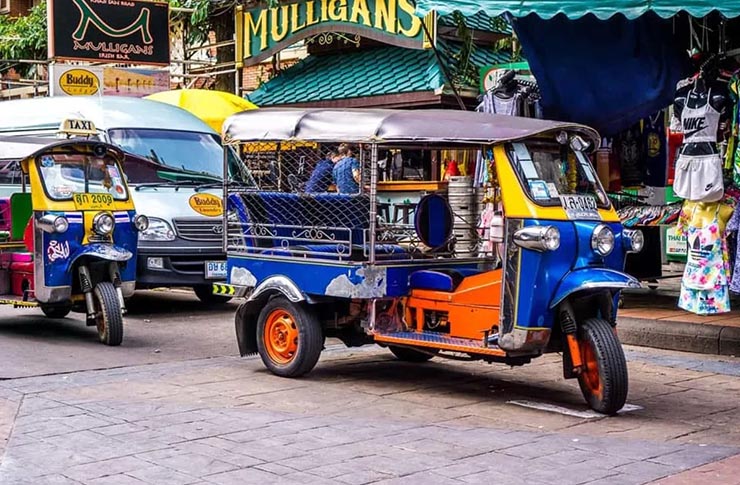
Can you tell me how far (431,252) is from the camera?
27.3 ft

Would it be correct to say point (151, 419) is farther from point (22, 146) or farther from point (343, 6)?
point (343, 6)

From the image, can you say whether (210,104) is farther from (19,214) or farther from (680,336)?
(680,336)

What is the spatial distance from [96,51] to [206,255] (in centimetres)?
935

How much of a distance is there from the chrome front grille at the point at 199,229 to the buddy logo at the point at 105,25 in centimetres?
896

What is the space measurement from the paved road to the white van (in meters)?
2.06

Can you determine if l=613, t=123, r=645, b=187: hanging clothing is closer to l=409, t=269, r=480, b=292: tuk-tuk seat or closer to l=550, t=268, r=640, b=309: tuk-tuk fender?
l=409, t=269, r=480, b=292: tuk-tuk seat

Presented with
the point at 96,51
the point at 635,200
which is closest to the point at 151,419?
the point at 635,200

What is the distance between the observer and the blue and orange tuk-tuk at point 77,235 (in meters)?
9.70

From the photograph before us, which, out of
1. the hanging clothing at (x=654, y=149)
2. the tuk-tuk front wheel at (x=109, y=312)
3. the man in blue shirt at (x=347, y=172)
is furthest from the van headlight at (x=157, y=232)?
the hanging clothing at (x=654, y=149)

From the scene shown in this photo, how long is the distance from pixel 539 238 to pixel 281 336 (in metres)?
2.40

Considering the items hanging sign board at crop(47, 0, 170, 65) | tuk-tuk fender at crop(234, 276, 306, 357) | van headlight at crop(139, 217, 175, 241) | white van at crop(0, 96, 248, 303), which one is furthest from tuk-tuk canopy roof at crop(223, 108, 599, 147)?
hanging sign board at crop(47, 0, 170, 65)

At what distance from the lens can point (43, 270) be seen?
9.73m

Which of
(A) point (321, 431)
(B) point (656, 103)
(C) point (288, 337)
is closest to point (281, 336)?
(C) point (288, 337)

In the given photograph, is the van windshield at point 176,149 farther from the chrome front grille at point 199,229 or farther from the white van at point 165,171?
the chrome front grille at point 199,229
